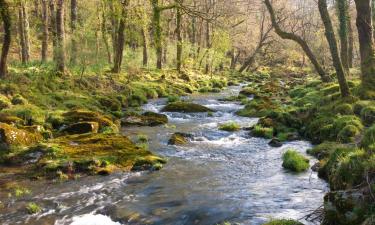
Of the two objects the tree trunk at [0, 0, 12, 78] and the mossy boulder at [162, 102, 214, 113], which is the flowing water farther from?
the tree trunk at [0, 0, 12, 78]

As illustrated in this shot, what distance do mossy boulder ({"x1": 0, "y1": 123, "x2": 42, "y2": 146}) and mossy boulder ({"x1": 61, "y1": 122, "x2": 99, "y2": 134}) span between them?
→ 1593mm

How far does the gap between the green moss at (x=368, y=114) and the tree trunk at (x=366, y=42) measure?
271 cm

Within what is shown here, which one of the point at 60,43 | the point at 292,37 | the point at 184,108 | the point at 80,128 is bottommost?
the point at 184,108

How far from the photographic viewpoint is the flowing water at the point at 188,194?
371 inches

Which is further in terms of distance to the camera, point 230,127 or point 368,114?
point 230,127

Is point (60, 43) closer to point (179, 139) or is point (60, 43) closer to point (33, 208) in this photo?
point (179, 139)

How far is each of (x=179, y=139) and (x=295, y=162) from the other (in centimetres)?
518

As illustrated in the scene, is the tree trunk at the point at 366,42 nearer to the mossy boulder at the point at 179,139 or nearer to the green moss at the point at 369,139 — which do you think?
the mossy boulder at the point at 179,139

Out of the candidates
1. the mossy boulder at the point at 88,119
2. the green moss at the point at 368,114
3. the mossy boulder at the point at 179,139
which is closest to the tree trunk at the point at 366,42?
the green moss at the point at 368,114

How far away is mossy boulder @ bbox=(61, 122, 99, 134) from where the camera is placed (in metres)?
16.6

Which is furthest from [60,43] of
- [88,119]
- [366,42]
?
[366,42]

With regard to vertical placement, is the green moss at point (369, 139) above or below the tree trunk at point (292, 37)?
below

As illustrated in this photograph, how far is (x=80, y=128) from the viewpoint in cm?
1677

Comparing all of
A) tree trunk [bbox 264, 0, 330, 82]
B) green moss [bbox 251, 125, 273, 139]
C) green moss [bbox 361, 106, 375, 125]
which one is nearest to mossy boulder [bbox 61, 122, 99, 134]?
green moss [bbox 251, 125, 273, 139]
